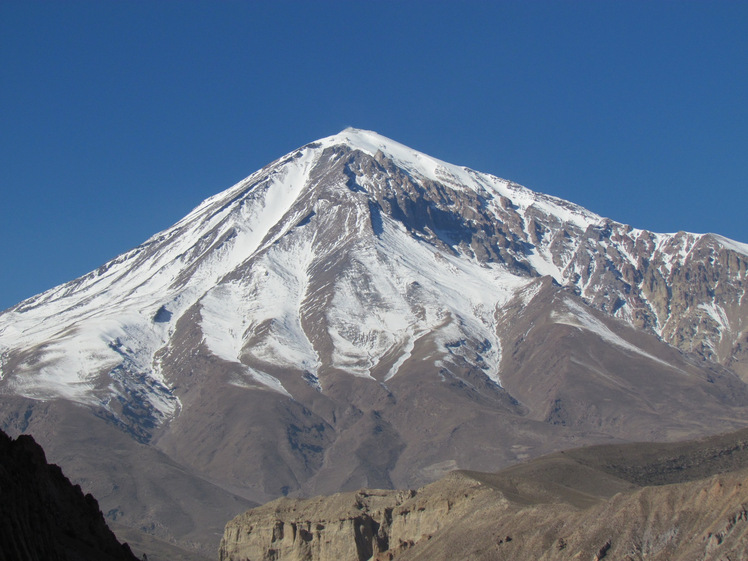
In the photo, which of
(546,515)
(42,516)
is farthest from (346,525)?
(42,516)

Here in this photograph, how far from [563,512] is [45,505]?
143 ft

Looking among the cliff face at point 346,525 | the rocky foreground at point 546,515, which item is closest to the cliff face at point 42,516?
the rocky foreground at point 546,515

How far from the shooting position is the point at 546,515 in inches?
3580

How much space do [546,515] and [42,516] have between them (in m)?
44.9

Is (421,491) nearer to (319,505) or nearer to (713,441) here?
(319,505)

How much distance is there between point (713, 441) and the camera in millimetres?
147250

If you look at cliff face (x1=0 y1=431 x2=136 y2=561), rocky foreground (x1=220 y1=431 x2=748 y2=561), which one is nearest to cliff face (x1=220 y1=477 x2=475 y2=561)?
rocky foreground (x1=220 y1=431 x2=748 y2=561)

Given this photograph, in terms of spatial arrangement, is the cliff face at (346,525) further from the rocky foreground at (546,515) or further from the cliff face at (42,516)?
the cliff face at (42,516)

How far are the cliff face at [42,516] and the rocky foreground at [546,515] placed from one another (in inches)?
1304

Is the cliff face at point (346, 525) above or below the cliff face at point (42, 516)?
above

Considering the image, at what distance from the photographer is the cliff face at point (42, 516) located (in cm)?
5431

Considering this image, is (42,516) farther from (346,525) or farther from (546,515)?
(346,525)

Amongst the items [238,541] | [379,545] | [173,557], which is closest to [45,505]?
[379,545]

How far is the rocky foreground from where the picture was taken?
7906 centimetres
